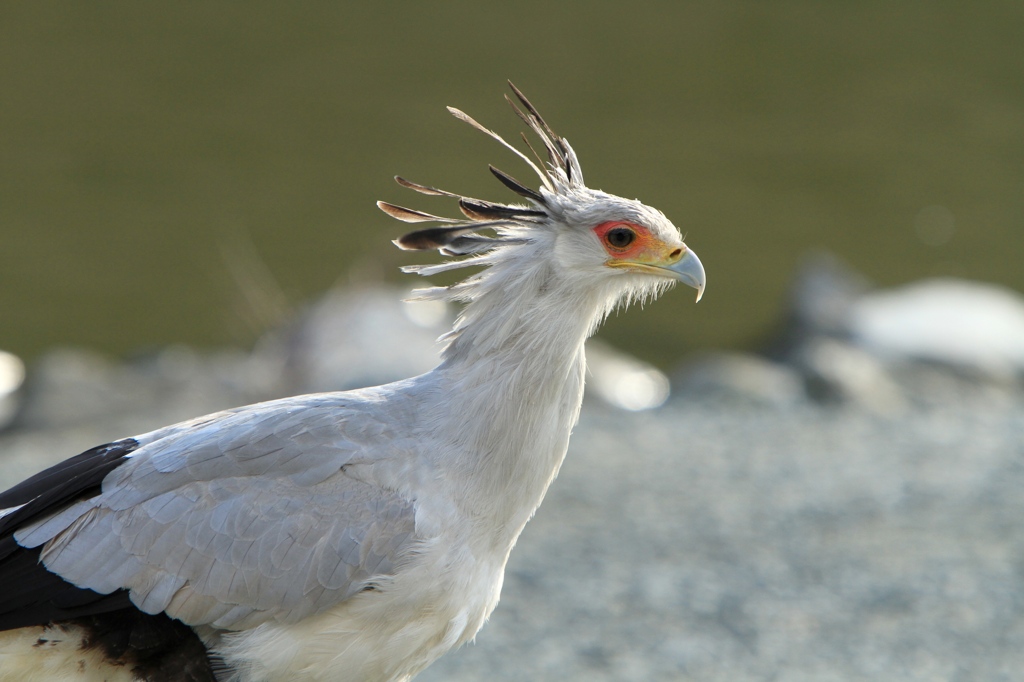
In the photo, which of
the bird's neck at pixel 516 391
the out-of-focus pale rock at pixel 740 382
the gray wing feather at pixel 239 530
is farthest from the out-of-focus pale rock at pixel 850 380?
the gray wing feather at pixel 239 530

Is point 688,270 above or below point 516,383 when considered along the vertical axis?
above

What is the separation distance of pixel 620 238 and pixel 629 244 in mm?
33

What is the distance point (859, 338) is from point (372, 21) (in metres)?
10.1

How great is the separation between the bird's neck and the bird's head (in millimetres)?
79

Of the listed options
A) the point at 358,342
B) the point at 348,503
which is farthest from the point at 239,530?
the point at 358,342

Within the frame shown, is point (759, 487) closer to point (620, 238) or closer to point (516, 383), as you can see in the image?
point (516, 383)

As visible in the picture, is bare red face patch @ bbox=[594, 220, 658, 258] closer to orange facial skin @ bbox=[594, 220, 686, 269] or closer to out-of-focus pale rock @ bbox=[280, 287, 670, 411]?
orange facial skin @ bbox=[594, 220, 686, 269]

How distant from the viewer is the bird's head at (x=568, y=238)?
10.9ft

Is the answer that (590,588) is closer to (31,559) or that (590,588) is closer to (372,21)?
(31,559)

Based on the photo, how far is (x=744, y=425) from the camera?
834cm

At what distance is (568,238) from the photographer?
338 centimetres

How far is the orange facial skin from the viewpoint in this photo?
3.32 metres

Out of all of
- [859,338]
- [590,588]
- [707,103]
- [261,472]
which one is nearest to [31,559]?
[261,472]

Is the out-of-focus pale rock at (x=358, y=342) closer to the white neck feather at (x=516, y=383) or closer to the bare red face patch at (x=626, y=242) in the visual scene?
the white neck feather at (x=516, y=383)
